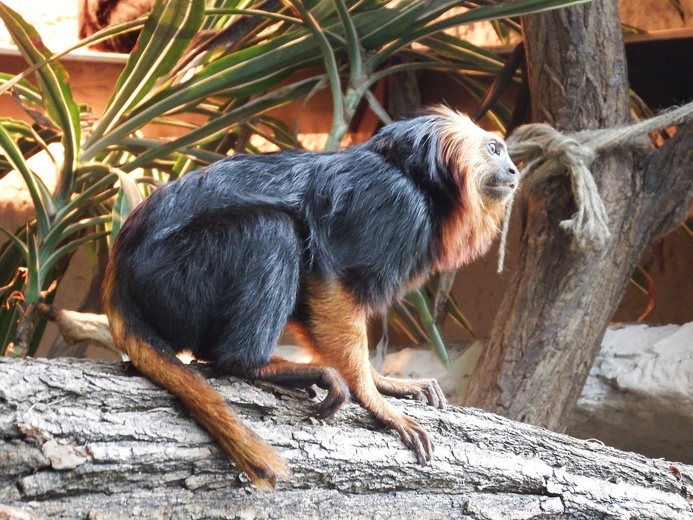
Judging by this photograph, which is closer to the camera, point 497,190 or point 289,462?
point 289,462

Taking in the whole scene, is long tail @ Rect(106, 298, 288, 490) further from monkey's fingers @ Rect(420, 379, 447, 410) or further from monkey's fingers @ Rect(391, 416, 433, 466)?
monkey's fingers @ Rect(420, 379, 447, 410)

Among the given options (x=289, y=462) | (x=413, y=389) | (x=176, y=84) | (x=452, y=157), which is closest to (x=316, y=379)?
(x=289, y=462)

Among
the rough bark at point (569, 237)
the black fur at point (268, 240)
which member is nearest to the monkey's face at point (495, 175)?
the black fur at point (268, 240)

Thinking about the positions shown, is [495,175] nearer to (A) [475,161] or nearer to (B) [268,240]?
(A) [475,161]

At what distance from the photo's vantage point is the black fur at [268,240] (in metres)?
1.66

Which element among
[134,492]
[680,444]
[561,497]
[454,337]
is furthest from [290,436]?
[454,337]

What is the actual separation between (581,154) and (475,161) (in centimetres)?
63

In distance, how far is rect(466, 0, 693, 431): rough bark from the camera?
263 centimetres

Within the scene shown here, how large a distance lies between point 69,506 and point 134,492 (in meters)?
0.12

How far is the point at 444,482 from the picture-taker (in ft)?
5.85

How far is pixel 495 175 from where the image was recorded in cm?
209

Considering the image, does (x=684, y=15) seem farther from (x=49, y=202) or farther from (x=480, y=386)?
(x=49, y=202)

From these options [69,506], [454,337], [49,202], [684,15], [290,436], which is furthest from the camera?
[454,337]

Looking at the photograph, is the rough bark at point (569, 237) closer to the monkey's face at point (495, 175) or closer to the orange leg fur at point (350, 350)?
the monkey's face at point (495, 175)
